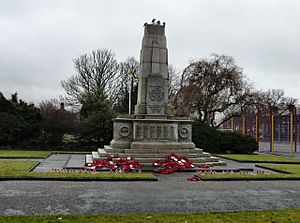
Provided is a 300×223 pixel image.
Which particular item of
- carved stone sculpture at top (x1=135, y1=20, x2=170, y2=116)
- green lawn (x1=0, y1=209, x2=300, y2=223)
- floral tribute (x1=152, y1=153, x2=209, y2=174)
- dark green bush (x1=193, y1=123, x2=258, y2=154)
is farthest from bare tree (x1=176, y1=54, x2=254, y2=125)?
green lawn (x1=0, y1=209, x2=300, y2=223)

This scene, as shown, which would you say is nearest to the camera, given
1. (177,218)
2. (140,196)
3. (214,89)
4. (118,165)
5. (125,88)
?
(177,218)

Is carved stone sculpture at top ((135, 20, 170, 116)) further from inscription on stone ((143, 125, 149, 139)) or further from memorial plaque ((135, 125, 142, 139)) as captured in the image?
memorial plaque ((135, 125, 142, 139))

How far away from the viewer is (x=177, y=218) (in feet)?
18.9

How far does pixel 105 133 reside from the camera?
24.0 meters

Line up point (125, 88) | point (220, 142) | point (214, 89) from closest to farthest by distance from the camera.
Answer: point (220, 142), point (214, 89), point (125, 88)

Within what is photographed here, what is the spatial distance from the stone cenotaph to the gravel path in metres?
4.35

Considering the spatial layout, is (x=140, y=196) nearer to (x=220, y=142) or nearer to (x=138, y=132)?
(x=138, y=132)

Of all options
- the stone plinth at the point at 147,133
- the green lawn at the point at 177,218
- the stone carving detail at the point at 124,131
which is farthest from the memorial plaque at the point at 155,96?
the green lawn at the point at 177,218

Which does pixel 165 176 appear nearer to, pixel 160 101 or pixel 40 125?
pixel 160 101

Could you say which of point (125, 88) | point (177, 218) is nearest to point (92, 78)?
point (125, 88)

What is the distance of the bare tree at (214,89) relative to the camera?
1217 inches

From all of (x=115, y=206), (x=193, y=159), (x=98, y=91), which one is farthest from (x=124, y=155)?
(x=98, y=91)

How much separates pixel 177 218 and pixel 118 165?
6859 mm

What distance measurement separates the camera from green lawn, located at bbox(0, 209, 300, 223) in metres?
5.56
